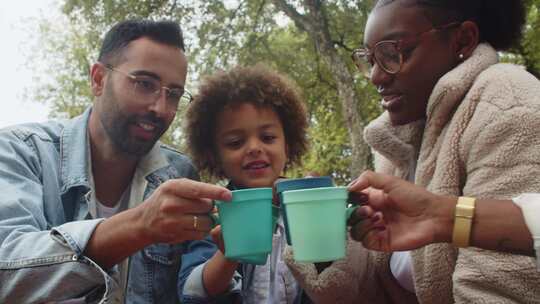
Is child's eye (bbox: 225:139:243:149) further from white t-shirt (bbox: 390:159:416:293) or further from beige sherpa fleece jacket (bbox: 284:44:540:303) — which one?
white t-shirt (bbox: 390:159:416:293)

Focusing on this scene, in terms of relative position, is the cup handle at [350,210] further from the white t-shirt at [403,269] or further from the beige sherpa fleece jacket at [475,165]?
the white t-shirt at [403,269]

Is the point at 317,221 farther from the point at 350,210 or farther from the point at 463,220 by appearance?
the point at 463,220

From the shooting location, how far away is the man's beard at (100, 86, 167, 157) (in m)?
2.96

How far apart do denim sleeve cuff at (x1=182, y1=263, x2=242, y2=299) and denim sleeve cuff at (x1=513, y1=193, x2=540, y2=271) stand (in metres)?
1.32

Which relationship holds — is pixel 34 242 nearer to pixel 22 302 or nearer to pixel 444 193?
pixel 22 302

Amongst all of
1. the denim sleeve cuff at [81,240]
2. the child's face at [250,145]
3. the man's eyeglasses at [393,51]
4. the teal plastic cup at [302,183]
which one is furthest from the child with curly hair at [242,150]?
the man's eyeglasses at [393,51]

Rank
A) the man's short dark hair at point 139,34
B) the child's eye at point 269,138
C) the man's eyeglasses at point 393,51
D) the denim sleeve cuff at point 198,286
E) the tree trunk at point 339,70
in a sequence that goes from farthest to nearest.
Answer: the tree trunk at point 339,70, the man's short dark hair at point 139,34, the child's eye at point 269,138, the denim sleeve cuff at point 198,286, the man's eyeglasses at point 393,51

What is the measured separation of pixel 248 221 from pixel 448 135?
749 mm

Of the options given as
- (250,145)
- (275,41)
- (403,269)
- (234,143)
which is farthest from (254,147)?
(275,41)

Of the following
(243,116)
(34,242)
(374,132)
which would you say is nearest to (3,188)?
(34,242)

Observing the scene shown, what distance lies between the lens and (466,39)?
7.09 feet

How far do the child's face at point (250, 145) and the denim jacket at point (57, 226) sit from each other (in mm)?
312

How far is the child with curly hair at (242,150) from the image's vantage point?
244 cm

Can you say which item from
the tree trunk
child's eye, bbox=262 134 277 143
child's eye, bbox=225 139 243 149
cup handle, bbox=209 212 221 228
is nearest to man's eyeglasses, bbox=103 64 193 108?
child's eye, bbox=225 139 243 149
